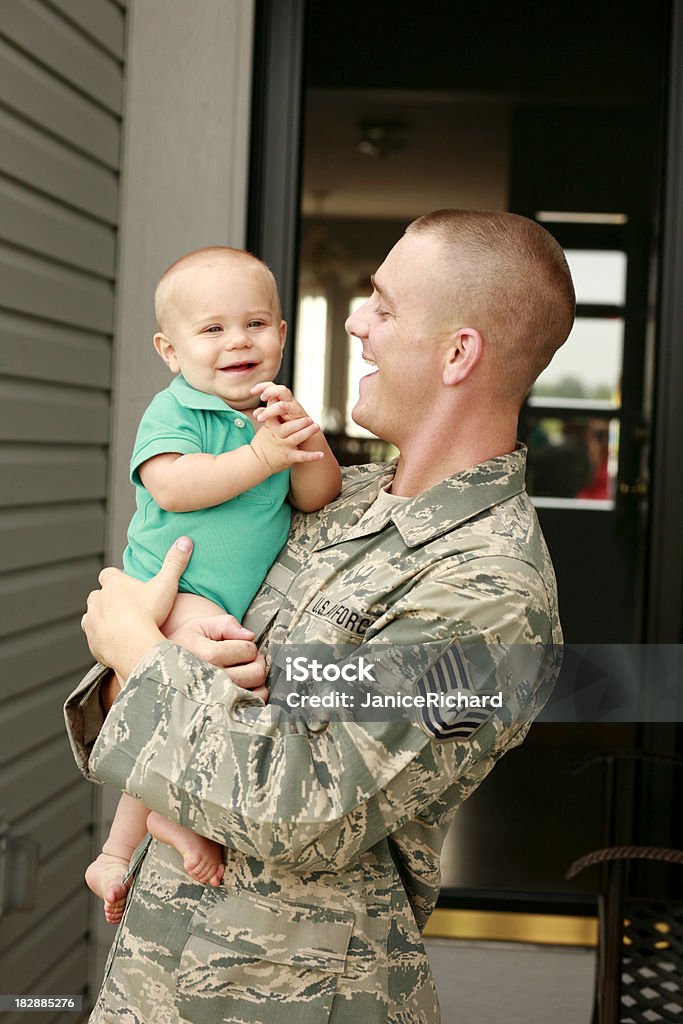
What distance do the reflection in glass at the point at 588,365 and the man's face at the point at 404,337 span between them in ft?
14.9

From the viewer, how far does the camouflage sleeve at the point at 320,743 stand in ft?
3.10

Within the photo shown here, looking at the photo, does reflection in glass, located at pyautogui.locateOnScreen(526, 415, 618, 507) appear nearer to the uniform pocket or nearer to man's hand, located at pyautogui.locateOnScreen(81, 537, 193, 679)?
man's hand, located at pyautogui.locateOnScreen(81, 537, 193, 679)

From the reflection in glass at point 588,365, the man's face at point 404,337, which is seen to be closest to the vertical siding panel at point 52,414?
the man's face at point 404,337

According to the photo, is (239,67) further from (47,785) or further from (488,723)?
(488,723)

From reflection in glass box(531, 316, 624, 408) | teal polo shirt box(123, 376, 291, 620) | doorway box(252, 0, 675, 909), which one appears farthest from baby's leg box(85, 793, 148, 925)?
reflection in glass box(531, 316, 624, 408)

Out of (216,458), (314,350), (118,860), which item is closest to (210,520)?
(216,458)

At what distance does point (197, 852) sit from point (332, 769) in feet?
0.69

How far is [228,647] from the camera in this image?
3.60 ft

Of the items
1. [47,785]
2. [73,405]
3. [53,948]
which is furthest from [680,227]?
[53,948]

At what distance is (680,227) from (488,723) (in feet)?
6.19

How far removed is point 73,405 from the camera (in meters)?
2.21

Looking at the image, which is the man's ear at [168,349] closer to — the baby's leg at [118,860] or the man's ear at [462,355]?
the man's ear at [462,355]

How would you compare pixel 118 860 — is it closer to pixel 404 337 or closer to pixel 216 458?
pixel 216 458

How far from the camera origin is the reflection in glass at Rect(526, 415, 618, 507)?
5512 mm
